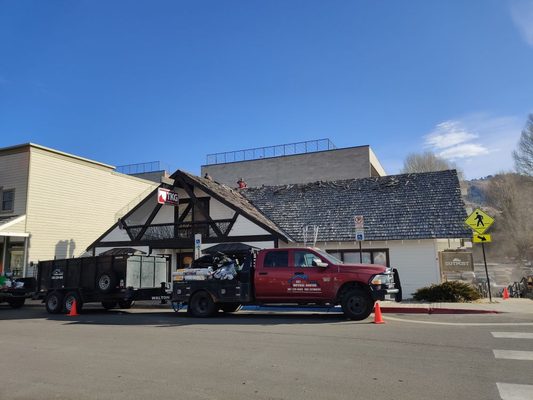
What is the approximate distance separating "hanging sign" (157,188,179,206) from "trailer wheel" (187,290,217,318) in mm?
9368

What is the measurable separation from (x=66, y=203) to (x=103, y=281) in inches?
505

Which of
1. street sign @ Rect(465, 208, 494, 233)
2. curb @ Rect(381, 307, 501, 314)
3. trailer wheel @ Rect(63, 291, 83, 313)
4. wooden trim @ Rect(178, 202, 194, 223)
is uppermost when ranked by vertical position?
wooden trim @ Rect(178, 202, 194, 223)

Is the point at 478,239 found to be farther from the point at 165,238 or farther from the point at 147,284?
the point at 165,238

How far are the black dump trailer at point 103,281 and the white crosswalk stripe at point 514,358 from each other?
446 inches

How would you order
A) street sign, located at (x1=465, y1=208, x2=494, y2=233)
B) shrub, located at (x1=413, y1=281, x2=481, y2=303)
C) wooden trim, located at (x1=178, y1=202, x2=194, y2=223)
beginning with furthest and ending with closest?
wooden trim, located at (x1=178, y1=202, x2=194, y2=223), shrub, located at (x1=413, y1=281, x2=481, y2=303), street sign, located at (x1=465, y1=208, x2=494, y2=233)

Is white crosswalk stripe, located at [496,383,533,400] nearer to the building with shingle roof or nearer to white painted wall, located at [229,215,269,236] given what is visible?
the building with shingle roof

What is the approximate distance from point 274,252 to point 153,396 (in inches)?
330

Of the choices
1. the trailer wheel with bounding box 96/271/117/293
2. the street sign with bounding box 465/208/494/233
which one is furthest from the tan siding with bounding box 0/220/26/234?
the street sign with bounding box 465/208/494/233

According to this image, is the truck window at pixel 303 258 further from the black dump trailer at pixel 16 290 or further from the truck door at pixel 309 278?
the black dump trailer at pixel 16 290

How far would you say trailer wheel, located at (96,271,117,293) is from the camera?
16656 mm

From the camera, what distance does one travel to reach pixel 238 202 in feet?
79.4

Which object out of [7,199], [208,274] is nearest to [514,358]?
[208,274]

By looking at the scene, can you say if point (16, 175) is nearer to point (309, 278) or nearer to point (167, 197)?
point (167, 197)

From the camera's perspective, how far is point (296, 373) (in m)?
6.72
